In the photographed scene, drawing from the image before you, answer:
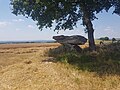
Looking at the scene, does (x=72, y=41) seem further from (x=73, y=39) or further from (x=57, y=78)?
(x=57, y=78)

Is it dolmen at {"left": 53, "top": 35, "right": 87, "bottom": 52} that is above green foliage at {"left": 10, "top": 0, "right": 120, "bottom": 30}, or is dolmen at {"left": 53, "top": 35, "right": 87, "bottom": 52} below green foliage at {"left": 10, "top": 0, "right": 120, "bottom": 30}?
below

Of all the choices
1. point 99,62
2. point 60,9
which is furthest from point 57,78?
point 60,9

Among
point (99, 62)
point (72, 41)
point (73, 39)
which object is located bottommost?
point (99, 62)

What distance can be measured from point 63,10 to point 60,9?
0.33 metres

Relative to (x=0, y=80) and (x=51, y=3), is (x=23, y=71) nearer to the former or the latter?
(x=0, y=80)

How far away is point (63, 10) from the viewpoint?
3075 cm

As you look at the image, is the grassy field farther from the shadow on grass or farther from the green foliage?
the green foliage

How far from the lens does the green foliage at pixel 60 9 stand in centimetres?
2955

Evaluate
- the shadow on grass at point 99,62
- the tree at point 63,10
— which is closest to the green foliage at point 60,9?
the tree at point 63,10

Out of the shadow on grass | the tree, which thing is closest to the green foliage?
the tree

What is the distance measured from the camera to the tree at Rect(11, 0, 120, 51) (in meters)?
29.6

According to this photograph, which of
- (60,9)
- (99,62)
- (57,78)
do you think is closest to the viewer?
(57,78)

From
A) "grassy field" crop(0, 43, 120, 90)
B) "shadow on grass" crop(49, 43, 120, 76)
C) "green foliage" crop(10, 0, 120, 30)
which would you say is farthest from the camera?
"green foliage" crop(10, 0, 120, 30)

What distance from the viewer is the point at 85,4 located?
102ft
